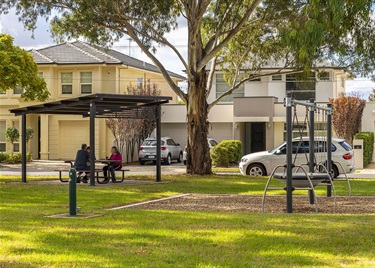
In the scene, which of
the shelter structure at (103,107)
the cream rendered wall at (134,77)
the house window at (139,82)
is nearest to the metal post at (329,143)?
the shelter structure at (103,107)

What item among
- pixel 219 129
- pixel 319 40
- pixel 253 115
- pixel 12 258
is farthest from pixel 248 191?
pixel 219 129

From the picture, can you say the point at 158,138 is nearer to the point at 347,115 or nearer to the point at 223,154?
the point at 223,154

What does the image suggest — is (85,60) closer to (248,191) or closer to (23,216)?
(248,191)

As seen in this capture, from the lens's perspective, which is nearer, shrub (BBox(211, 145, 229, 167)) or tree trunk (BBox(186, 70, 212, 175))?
tree trunk (BBox(186, 70, 212, 175))

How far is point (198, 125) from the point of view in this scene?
28375 mm

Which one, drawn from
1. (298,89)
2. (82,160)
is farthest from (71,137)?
(82,160)

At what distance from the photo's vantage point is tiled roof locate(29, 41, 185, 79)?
43.9 meters

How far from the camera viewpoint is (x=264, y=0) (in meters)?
26.3

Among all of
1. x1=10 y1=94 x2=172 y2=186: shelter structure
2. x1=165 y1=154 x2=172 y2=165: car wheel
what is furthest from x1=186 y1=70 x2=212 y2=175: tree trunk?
x1=165 y1=154 x2=172 y2=165: car wheel

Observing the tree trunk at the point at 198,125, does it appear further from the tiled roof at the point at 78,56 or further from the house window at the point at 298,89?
the house window at the point at 298,89

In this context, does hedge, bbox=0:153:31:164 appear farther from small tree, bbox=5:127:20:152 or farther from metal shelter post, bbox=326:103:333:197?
metal shelter post, bbox=326:103:333:197

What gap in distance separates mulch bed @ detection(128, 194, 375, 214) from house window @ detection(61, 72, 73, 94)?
26.5 metres

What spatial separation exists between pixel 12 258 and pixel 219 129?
36043 mm

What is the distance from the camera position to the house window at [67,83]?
4459 cm
